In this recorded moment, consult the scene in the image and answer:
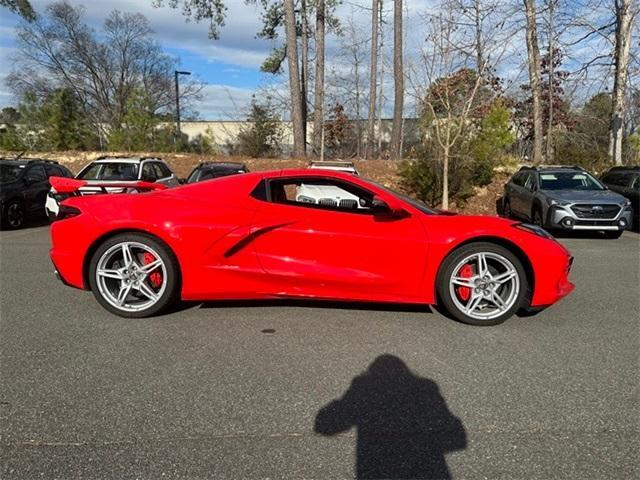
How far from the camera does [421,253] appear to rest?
4.43 metres

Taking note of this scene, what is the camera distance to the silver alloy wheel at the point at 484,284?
4.49m

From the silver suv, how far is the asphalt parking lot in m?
5.78

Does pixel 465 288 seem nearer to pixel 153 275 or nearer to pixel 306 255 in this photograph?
pixel 306 255

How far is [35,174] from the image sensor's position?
40.1ft

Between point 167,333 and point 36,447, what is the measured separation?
1694mm

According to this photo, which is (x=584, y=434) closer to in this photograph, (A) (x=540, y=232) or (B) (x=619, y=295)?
(A) (x=540, y=232)

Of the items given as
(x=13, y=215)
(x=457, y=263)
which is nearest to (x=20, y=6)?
(x=13, y=215)

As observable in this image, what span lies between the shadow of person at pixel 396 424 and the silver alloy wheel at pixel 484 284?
1289 mm

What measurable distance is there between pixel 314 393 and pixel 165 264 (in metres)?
2.11

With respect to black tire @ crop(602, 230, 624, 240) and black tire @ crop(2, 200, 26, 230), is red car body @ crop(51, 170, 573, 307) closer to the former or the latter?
black tire @ crop(602, 230, 624, 240)

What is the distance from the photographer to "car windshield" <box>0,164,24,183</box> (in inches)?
452

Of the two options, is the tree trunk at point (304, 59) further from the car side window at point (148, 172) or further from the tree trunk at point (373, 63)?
the car side window at point (148, 172)

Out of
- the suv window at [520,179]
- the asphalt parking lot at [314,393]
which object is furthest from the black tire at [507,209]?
the asphalt parking lot at [314,393]

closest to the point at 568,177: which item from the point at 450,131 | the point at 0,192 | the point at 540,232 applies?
the point at 450,131
